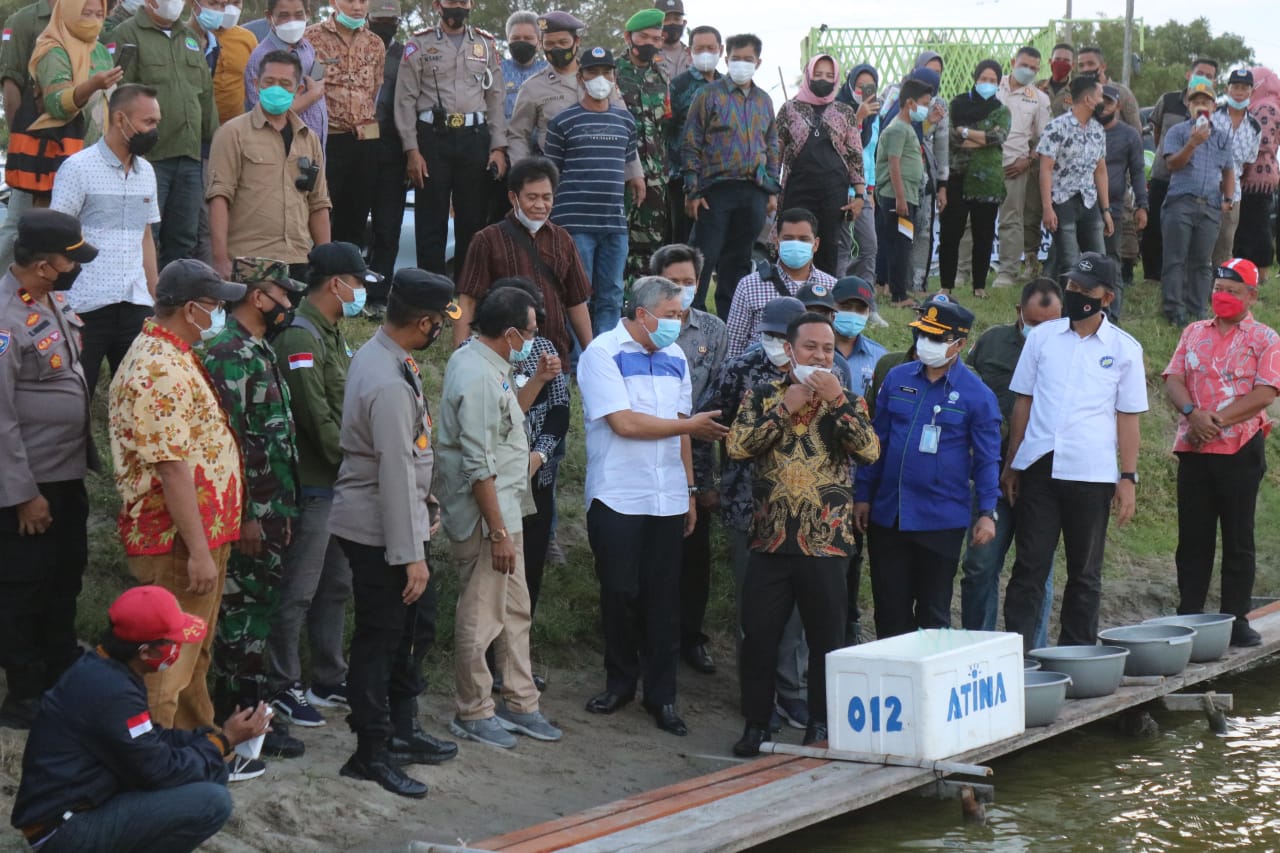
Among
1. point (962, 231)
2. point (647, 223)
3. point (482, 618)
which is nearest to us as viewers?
point (482, 618)

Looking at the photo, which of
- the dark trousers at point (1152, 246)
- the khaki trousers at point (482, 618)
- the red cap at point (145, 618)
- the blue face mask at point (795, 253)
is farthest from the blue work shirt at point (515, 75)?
the dark trousers at point (1152, 246)

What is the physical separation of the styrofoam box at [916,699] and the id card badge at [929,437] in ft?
3.27

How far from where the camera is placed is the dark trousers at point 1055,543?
27.5ft

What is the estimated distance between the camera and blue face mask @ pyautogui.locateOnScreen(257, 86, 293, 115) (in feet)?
27.8

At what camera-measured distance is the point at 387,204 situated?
10531 mm

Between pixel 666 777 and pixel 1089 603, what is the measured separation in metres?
2.73

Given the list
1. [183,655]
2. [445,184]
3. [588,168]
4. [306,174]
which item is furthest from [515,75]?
[183,655]

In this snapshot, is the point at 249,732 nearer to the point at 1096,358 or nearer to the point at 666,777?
the point at 666,777

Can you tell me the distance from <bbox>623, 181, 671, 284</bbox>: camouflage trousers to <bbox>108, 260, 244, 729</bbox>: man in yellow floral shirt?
5.08 m

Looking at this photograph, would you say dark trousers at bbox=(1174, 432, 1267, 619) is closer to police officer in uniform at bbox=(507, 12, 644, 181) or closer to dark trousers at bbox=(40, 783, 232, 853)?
police officer in uniform at bbox=(507, 12, 644, 181)

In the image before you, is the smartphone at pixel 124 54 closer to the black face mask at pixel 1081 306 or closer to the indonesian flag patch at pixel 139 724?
the indonesian flag patch at pixel 139 724

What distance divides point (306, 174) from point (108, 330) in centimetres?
166

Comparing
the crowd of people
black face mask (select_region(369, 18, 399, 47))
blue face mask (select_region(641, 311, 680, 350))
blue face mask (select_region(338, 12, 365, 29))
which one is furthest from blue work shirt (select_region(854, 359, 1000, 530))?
black face mask (select_region(369, 18, 399, 47))

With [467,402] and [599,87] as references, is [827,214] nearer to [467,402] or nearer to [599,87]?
[599,87]
